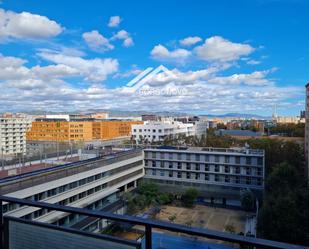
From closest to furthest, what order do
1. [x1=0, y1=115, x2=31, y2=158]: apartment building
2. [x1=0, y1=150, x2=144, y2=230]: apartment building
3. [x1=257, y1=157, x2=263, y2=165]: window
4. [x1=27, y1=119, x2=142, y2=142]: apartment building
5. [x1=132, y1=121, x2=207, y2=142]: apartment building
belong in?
[x1=0, y1=150, x2=144, y2=230]: apartment building, [x1=257, y1=157, x2=263, y2=165]: window, [x1=132, y1=121, x2=207, y2=142]: apartment building, [x1=0, y1=115, x2=31, y2=158]: apartment building, [x1=27, y1=119, x2=142, y2=142]: apartment building

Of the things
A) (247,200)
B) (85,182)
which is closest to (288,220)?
(247,200)

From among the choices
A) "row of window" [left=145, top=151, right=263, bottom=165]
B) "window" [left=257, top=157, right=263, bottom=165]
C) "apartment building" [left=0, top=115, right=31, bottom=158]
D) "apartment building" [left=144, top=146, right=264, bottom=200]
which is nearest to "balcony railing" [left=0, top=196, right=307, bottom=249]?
"apartment building" [left=144, top=146, right=264, bottom=200]

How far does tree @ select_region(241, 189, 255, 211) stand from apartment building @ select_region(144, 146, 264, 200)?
1.41 meters

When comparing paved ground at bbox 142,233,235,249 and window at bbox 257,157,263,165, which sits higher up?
paved ground at bbox 142,233,235,249

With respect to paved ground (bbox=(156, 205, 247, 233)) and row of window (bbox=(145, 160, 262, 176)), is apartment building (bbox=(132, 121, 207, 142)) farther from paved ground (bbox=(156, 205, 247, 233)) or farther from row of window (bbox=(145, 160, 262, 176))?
paved ground (bbox=(156, 205, 247, 233))

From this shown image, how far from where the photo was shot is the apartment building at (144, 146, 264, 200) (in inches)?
638

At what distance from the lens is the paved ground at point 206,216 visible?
509 inches

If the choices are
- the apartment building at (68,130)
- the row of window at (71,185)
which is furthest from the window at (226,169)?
the apartment building at (68,130)

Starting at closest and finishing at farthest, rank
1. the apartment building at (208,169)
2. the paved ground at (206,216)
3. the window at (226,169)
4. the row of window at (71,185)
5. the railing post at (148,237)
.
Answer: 1. the railing post at (148,237)
2. the row of window at (71,185)
3. the paved ground at (206,216)
4. the apartment building at (208,169)
5. the window at (226,169)

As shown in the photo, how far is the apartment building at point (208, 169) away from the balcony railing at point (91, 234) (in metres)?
16.0

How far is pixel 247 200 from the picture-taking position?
576 inches

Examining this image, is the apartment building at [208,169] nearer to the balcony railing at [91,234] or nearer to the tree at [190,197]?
the tree at [190,197]

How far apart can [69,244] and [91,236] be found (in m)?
0.12

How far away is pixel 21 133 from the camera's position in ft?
124
